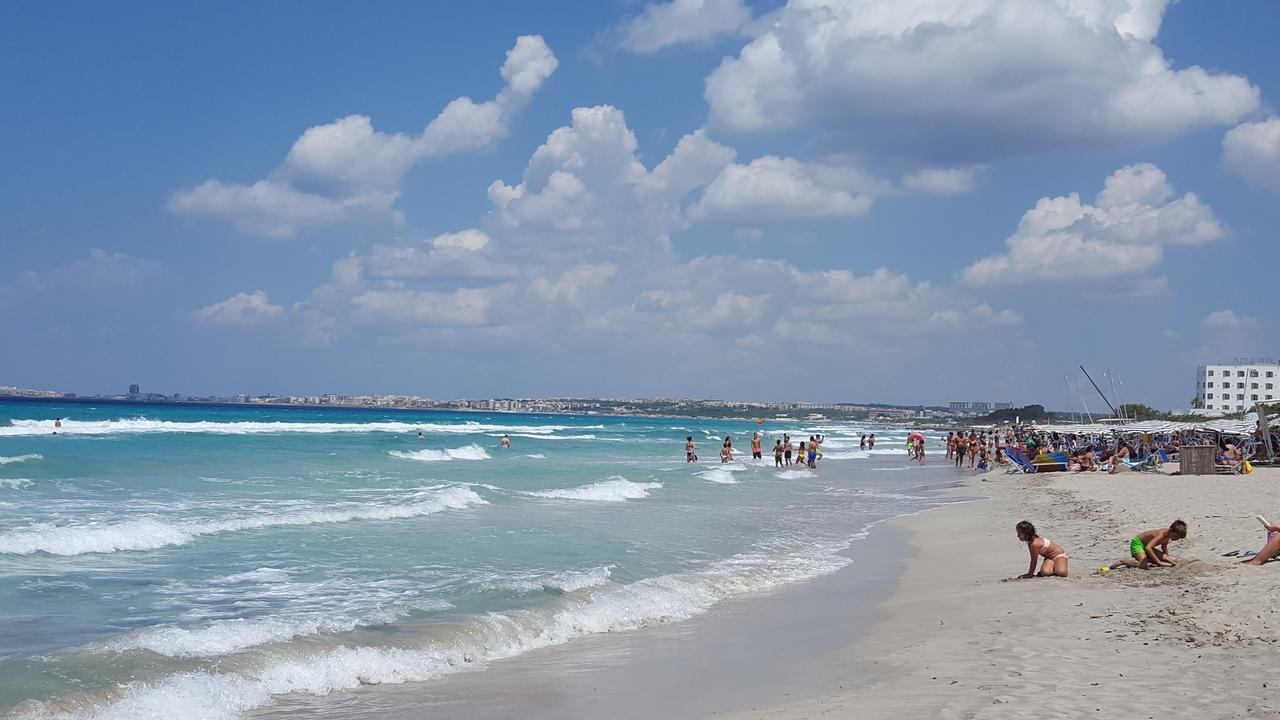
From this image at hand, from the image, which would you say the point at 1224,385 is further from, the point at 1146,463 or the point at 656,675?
the point at 656,675

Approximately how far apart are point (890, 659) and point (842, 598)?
368 cm

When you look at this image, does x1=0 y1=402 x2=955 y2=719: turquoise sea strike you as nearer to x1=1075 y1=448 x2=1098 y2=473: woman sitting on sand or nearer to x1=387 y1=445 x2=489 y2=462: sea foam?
x1=1075 y1=448 x2=1098 y2=473: woman sitting on sand

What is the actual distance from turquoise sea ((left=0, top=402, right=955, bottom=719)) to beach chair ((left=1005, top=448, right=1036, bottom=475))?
512 cm

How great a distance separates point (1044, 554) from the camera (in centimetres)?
1130

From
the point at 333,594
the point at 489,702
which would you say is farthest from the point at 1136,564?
the point at 333,594

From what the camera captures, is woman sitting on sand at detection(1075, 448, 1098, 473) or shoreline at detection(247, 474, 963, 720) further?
woman sitting on sand at detection(1075, 448, 1098, 473)

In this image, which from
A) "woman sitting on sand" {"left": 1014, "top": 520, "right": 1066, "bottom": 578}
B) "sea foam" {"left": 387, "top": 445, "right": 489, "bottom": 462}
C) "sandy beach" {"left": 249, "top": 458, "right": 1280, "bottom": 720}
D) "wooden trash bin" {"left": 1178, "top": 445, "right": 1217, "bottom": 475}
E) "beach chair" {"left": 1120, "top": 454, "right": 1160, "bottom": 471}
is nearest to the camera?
"sandy beach" {"left": 249, "top": 458, "right": 1280, "bottom": 720}

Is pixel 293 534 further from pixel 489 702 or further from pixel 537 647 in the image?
pixel 489 702

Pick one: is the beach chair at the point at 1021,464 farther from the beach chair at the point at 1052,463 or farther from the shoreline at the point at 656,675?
the shoreline at the point at 656,675

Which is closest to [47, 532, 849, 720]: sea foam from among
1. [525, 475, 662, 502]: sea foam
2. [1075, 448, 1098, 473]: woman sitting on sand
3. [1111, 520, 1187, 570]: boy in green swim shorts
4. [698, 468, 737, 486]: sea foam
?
[1111, 520, 1187, 570]: boy in green swim shorts

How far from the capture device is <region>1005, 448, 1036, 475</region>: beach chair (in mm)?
32875

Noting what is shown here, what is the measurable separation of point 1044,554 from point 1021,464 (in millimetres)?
24201

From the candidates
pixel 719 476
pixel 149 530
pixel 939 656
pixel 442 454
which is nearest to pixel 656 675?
A: pixel 939 656

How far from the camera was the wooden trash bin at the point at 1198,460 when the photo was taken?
26.4 m
